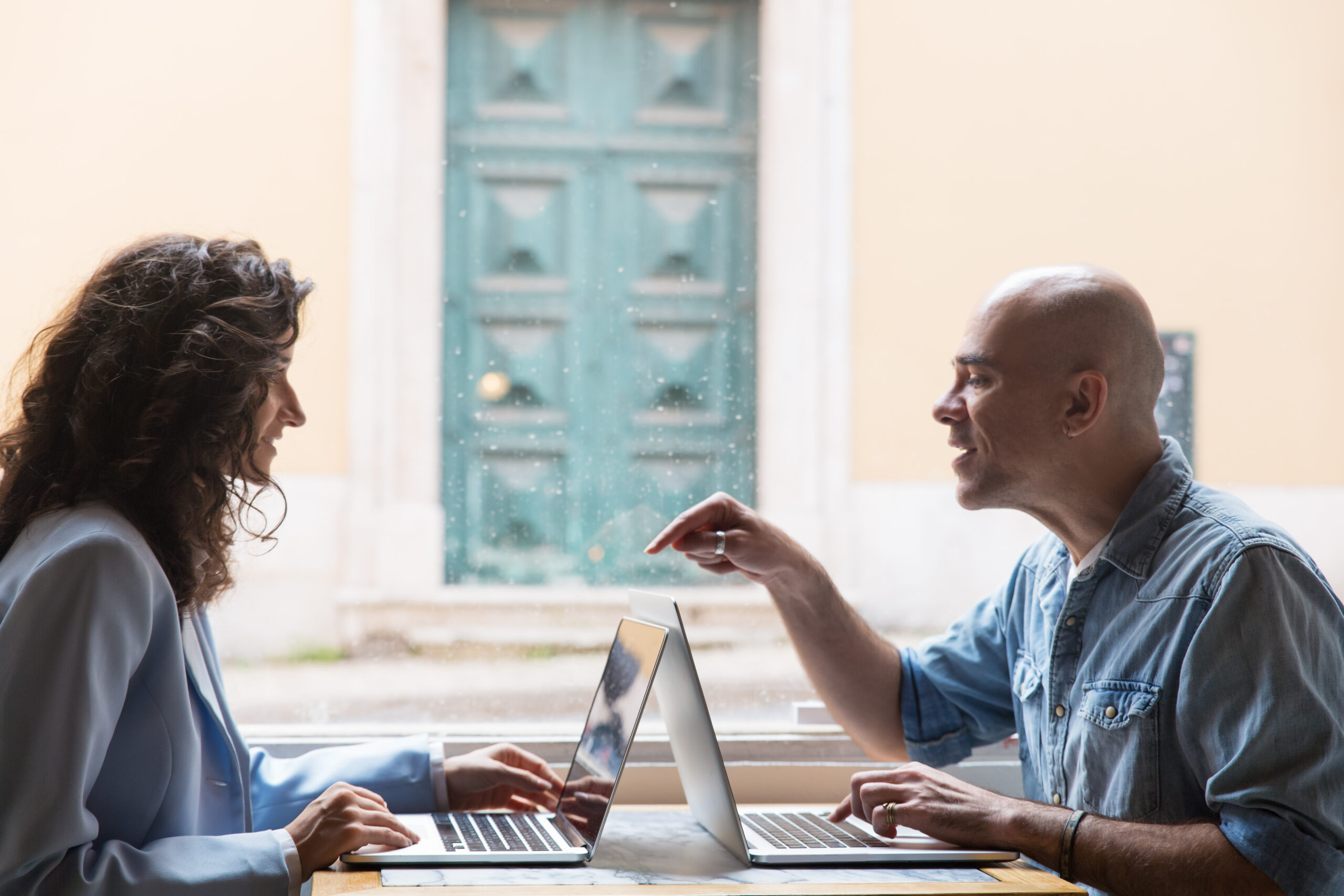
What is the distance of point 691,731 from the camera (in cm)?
141

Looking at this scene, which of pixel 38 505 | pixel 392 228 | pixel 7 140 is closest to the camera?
pixel 38 505

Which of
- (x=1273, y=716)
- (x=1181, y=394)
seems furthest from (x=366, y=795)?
(x=1181, y=394)

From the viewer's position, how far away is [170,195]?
2119 millimetres

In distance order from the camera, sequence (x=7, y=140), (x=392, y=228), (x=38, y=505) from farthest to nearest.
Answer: (x=392, y=228)
(x=7, y=140)
(x=38, y=505)

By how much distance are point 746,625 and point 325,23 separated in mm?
1381

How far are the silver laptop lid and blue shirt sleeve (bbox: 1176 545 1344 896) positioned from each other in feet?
1.70

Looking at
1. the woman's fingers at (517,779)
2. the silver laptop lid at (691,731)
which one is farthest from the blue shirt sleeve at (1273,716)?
the woman's fingers at (517,779)

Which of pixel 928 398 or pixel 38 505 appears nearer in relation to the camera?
pixel 38 505

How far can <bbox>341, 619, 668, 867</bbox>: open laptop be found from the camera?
1.30 metres

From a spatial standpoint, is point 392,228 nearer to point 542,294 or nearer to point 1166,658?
point 542,294

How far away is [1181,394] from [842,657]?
3.25ft

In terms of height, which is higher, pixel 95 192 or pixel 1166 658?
pixel 95 192

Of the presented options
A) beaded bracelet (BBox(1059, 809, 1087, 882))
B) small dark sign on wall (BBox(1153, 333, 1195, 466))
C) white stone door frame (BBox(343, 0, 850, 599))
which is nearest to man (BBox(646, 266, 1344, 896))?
beaded bracelet (BBox(1059, 809, 1087, 882))

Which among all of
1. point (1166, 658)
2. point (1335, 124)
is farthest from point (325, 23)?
point (1335, 124)
